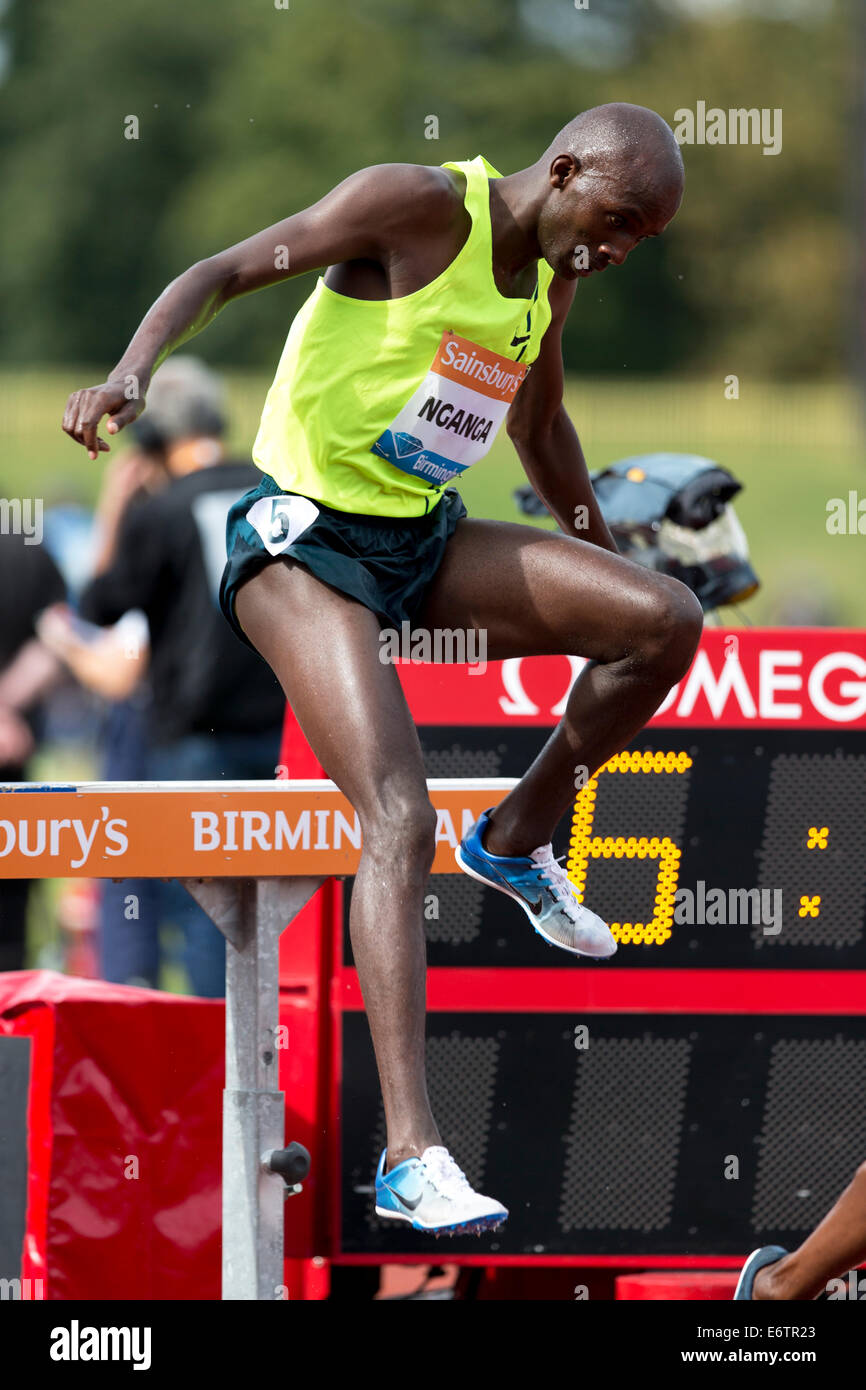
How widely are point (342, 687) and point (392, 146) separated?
110 ft

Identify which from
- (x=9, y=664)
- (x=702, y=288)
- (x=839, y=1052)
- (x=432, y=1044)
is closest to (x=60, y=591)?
(x=9, y=664)

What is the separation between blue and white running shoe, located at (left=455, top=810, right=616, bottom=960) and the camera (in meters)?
3.44

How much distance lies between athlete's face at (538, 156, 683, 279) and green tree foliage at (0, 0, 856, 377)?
28.7 m

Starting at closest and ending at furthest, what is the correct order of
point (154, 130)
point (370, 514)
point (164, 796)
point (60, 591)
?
point (370, 514)
point (164, 796)
point (60, 591)
point (154, 130)

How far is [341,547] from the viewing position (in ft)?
10.5

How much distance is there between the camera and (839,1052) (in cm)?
417

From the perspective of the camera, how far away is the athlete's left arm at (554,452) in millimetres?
3654

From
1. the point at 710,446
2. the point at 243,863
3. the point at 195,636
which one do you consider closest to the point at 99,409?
the point at 243,863

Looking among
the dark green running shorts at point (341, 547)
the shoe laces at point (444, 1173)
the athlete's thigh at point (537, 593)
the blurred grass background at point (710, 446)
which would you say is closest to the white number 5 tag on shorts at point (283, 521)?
the dark green running shorts at point (341, 547)

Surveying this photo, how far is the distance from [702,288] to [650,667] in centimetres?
3147

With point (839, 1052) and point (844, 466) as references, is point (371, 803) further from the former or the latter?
point (844, 466)

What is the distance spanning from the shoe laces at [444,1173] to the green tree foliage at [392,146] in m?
29.3

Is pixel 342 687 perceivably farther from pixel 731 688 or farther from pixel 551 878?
pixel 731 688

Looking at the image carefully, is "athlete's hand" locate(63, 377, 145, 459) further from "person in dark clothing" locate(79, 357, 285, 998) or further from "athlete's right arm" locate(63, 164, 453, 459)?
"person in dark clothing" locate(79, 357, 285, 998)
